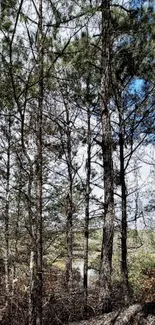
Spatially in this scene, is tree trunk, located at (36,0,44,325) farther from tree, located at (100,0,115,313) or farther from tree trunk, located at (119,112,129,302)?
tree trunk, located at (119,112,129,302)

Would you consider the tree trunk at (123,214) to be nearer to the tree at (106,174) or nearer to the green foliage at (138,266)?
the tree at (106,174)

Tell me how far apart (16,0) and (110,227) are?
4068 mm

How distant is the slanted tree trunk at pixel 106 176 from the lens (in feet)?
21.4

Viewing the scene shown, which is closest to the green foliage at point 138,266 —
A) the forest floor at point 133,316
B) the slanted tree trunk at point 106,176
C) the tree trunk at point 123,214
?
the tree trunk at point 123,214

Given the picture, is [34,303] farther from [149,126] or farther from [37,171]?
[149,126]

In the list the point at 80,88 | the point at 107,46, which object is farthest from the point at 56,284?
the point at 107,46

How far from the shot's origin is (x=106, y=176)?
6.93 meters

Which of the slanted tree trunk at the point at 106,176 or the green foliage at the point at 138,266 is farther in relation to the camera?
the green foliage at the point at 138,266

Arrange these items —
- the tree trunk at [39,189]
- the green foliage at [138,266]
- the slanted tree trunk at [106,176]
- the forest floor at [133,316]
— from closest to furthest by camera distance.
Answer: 1. the tree trunk at [39,189]
2. the forest floor at [133,316]
3. the slanted tree trunk at [106,176]
4. the green foliage at [138,266]

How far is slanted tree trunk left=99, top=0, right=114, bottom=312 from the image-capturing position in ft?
21.4

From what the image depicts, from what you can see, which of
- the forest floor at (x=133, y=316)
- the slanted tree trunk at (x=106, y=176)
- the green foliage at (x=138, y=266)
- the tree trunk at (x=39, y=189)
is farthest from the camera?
the green foliage at (x=138, y=266)

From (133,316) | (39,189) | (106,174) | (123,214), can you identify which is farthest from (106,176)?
(123,214)

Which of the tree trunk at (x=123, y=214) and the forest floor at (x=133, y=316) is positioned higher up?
the tree trunk at (x=123, y=214)

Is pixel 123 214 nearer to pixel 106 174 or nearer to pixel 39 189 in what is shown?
pixel 106 174
